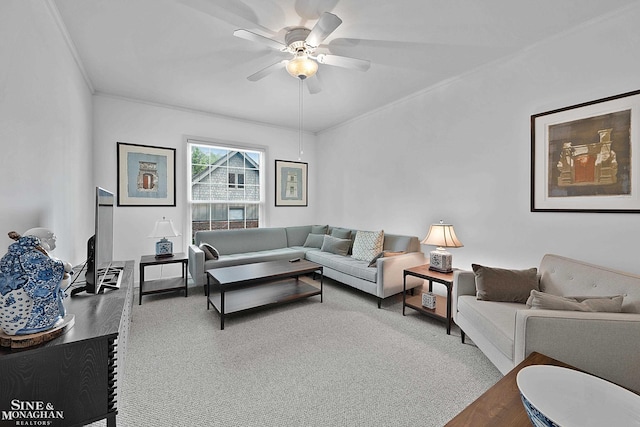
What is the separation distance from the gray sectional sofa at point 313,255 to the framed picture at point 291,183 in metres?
0.61

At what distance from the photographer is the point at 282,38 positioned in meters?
2.41

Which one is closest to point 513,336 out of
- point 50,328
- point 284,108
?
point 50,328

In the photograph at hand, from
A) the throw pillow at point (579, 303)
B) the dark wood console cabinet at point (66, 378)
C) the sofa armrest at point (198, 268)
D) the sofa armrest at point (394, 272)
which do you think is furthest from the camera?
the sofa armrest at point (198, 268)

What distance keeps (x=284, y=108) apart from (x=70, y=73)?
8.25 feet

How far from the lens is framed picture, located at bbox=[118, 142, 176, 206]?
150 inches

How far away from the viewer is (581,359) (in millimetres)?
1423

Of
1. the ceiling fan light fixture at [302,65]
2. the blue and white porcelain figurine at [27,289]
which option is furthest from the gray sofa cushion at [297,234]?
the blue and white porcelain figurine at [27,289]

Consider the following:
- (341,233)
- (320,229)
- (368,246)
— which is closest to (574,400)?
(368,246)

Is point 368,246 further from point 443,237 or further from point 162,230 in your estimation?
point 162,230

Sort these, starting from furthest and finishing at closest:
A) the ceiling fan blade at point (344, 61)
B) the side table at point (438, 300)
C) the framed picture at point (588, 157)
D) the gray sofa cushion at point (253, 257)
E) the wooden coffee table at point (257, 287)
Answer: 1. the gray sofa cushion at point (253, 257)
2. the wooden coffee table at point (257, 287)
3. the side table at point (438, 300)
4. the ceiling fan blade at point (344, 61)
5. the framed picture at point (588, 157)

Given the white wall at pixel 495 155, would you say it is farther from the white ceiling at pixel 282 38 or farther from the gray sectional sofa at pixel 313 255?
the gray sectional sofa at pixel 313 255

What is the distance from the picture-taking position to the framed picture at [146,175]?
12.5 feet

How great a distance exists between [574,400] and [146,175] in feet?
15.7

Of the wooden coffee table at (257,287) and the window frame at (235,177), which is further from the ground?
the window frame at (235,177)
